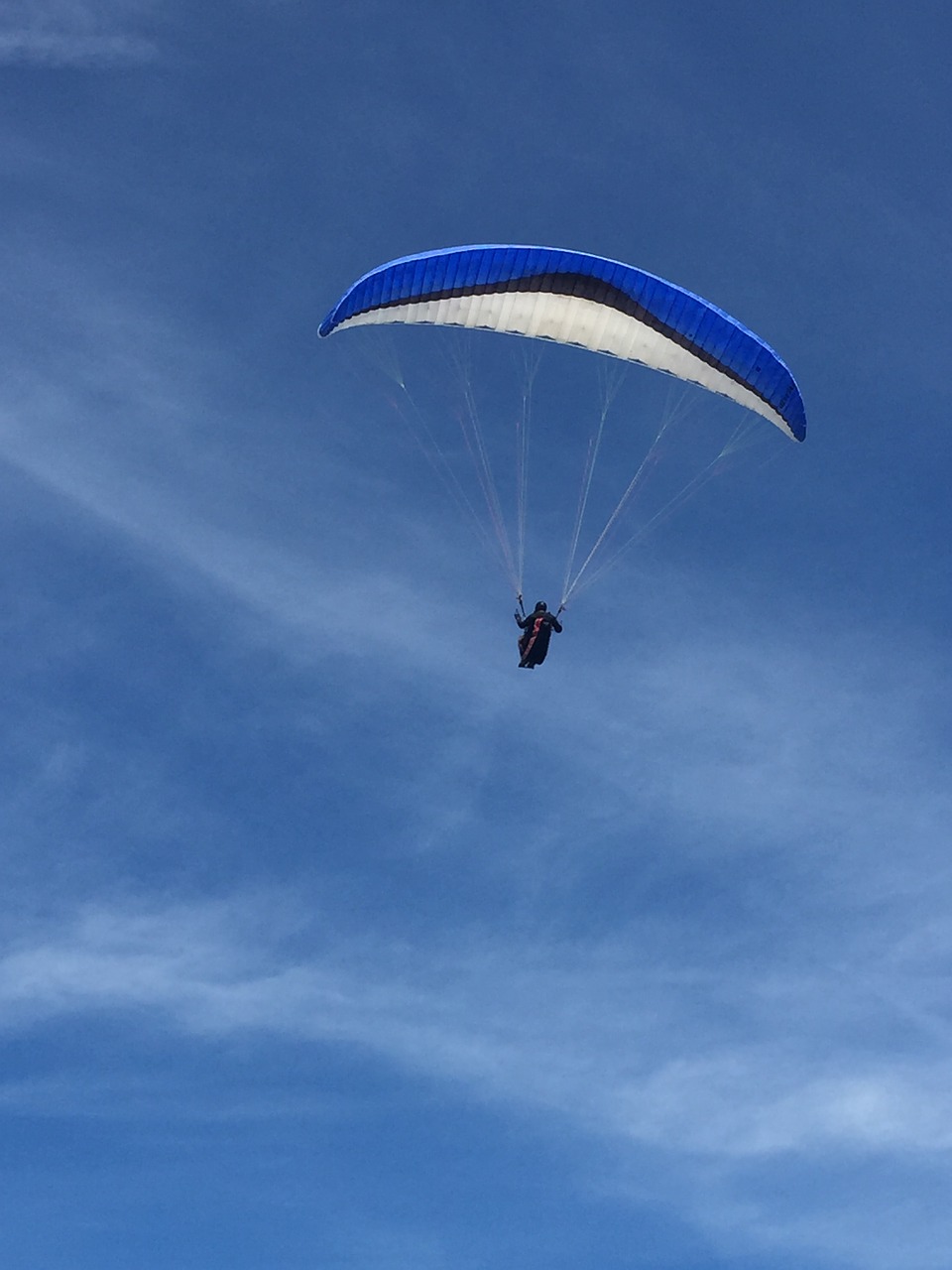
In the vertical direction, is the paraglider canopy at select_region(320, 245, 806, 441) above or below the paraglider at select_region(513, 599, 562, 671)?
above

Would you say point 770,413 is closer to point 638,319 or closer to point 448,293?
point 638,319

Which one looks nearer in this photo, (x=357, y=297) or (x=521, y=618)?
(x=357, y=297)

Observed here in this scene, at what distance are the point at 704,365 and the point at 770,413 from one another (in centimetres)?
165

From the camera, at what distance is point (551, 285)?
117ft

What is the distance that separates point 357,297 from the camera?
3516cm

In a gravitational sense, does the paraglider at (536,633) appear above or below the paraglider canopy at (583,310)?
below

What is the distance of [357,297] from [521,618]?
743cm

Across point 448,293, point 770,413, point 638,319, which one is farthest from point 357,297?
point 770,413

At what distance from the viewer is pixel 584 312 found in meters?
36.4

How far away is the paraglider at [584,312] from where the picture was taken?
35.0 meters

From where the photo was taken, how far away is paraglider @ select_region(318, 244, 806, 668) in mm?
35031

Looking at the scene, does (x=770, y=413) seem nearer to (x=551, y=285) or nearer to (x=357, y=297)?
(x=551, y=285)

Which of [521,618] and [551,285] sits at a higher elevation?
[551,285]

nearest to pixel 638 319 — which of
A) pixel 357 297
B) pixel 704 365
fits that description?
pixel 704 365
